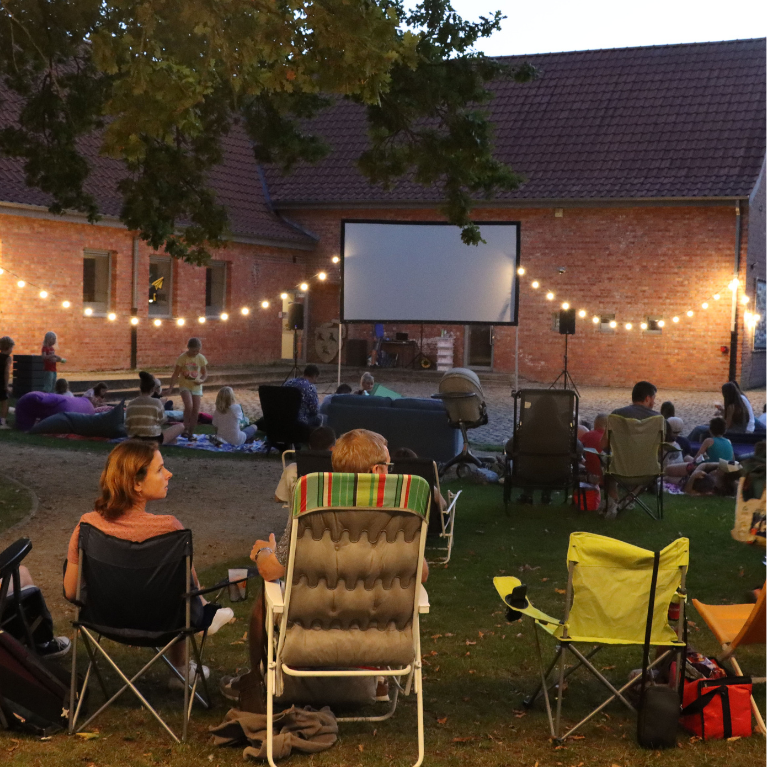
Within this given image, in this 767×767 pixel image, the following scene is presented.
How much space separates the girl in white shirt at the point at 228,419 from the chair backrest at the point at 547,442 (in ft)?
16.5

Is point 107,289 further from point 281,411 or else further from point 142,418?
point 281,411

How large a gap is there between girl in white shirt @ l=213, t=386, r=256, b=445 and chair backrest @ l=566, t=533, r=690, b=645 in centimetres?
971

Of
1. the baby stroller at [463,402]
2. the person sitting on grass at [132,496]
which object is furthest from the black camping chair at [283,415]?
the person sitting on grass at [132,496]

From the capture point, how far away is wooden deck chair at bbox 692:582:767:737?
173 inches

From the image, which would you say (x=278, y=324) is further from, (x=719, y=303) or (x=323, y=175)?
(x=719, y=303)

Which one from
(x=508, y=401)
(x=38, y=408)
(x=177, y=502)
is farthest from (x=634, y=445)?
(x=508, y=401)

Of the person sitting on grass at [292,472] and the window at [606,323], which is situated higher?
the window at [606,323]

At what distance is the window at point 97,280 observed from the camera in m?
22.9

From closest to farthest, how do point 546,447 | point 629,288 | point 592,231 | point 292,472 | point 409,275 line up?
1. point 292,472
2. point 546,447
3. point 409,275
4. point 629,288
5. point 592,231

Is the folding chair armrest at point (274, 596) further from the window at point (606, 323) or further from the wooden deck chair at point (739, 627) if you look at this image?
the window at point (606, 323)

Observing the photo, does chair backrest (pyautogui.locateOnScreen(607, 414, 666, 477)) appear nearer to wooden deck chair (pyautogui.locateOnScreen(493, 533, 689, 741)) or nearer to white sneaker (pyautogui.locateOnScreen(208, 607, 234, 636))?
wooden deck chair (pyautogui.locateOnScreen(493, 533, 689, 741))

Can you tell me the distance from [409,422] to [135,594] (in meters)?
8.10

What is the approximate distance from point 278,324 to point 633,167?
374 inches

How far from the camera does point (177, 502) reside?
32.2ft
